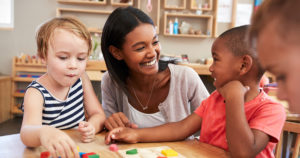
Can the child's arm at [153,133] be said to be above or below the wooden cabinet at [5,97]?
above

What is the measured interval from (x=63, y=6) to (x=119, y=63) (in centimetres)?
342

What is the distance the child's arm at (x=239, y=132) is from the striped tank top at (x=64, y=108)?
0.62m

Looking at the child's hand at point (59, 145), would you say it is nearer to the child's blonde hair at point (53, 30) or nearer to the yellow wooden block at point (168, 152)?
the yellow wooden block at point (168, 152)

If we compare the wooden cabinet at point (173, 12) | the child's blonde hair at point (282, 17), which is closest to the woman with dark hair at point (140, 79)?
the child's blonde hair at point (282, 17)

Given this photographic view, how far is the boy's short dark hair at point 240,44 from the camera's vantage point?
3.28 ft

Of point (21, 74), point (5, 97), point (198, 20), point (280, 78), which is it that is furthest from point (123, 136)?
point (198, 20)

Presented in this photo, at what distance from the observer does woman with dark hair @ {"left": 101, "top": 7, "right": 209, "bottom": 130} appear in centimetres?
139

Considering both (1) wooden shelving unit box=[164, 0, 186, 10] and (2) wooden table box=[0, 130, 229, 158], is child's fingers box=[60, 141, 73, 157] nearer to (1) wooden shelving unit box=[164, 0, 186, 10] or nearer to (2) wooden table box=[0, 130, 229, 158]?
(2) wooden table box=[0, 130, 229, 158]

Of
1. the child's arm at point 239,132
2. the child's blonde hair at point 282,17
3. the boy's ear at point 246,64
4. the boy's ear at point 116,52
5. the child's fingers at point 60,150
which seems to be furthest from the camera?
the boy's ear at point 116,52

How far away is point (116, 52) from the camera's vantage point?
60.3 inches

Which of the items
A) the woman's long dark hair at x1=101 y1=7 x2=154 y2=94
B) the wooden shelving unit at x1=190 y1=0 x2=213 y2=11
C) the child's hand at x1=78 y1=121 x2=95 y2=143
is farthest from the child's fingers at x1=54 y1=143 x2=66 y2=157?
the wooden shelving unit at x1=190 y1=0 x2=213 y2=11

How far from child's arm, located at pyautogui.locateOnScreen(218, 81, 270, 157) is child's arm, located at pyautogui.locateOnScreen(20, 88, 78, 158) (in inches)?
19.2

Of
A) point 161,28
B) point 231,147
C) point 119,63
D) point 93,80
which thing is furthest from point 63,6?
point 231,147

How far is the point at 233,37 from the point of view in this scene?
1.04 m
